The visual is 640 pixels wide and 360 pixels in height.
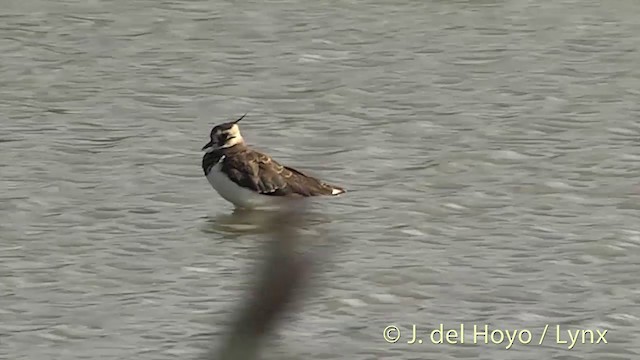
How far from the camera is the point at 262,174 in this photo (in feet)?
27.3

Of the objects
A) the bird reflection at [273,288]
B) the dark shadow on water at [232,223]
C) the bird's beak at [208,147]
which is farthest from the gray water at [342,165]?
the bird reflection at [273,288]

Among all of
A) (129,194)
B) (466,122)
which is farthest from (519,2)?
(129,194)

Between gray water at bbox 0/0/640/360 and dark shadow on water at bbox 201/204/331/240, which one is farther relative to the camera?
→ dark shadow on water at bbox 201/204/331/240

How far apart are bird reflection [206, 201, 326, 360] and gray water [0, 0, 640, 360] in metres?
3.57

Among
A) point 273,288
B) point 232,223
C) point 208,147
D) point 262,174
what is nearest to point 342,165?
point 262,174

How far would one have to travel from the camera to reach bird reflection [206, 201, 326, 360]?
94cm

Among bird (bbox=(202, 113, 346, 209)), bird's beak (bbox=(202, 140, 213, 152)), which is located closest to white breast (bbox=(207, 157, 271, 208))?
bird (bbox=(202, 113, 346, 209))

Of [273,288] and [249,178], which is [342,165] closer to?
[249,178]

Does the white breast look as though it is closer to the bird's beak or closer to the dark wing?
the dark wing

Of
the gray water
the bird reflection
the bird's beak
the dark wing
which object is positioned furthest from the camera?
the bird's beak

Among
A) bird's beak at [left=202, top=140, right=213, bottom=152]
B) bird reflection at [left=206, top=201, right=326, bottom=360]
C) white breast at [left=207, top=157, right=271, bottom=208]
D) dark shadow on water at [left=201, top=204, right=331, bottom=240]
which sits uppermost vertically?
bird reflection at [left=206, top=201, right=326, bottom=360]

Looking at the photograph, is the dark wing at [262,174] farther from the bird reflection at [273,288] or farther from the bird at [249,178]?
the bird reflection at [273,288]

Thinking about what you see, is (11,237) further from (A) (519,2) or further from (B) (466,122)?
(A) (519,2)

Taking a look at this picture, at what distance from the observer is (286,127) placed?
9.53 m
